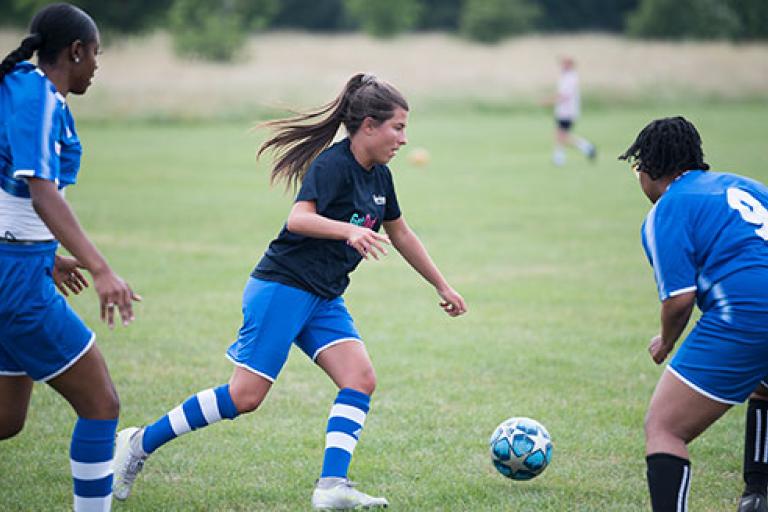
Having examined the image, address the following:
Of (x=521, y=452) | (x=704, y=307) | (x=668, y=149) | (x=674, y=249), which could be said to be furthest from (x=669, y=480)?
(x=668, y=149)

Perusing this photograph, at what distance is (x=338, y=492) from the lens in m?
4.61

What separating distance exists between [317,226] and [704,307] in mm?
1650

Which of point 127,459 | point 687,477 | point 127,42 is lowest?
point 127,42

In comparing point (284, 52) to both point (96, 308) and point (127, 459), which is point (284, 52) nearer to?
point (96, 308)

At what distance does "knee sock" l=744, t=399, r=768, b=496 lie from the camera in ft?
14.8

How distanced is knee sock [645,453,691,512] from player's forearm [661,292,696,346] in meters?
0.49

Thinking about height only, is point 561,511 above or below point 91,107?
above

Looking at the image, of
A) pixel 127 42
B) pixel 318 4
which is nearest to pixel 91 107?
pixel 127 42

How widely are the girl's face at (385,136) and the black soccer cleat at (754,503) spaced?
2.27m

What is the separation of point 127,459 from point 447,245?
27.1 feet

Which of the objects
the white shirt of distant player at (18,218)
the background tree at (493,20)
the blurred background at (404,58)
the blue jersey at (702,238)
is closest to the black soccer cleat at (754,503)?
the blue jersey at (702,238)

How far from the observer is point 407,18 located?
6172 cm

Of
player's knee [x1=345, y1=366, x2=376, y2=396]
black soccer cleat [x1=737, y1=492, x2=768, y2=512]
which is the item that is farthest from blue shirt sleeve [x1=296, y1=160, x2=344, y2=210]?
black soccer cleat [x1=737, y1=492, x2=768, y2=512]

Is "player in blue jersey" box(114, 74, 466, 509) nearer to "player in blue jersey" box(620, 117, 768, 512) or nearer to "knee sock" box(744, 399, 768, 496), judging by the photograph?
"player in blue jersey" box(620, 117, 768, 512)
